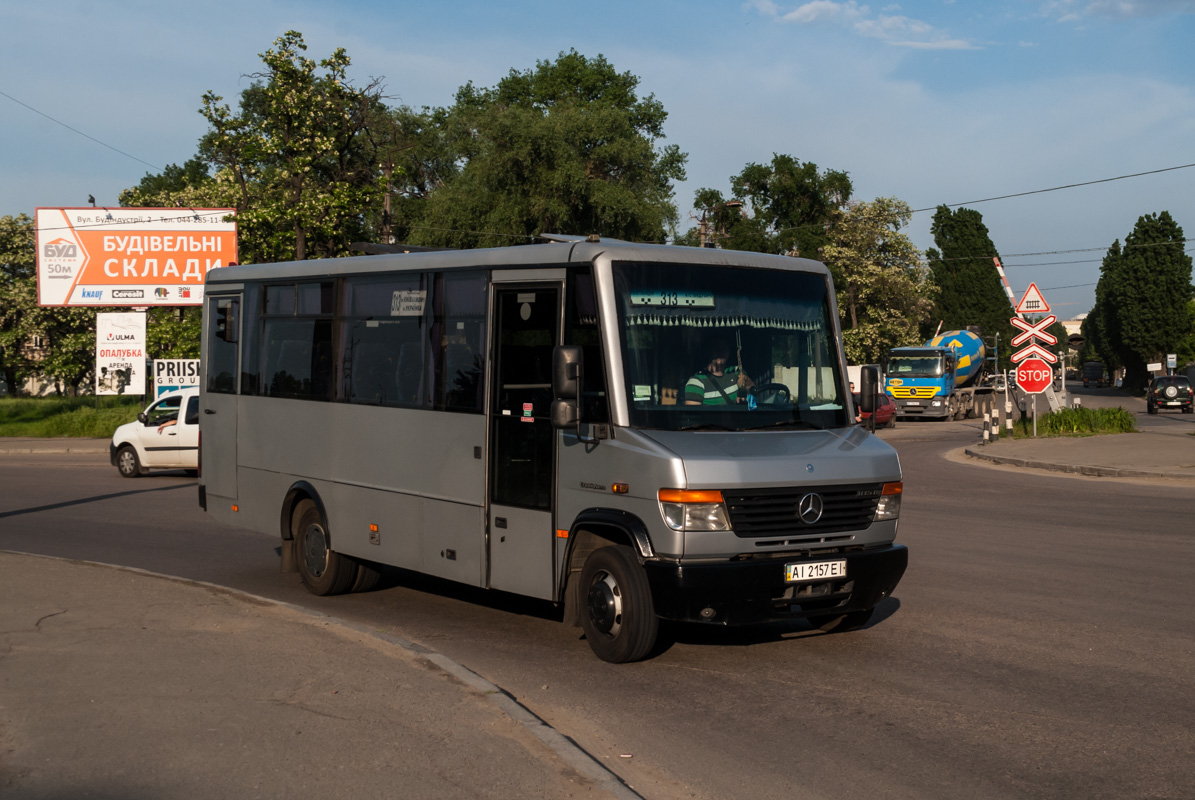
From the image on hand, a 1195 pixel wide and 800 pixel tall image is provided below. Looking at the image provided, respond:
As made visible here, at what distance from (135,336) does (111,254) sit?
8226mm

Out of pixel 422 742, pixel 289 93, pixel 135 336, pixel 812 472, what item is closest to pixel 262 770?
pixel 422 742

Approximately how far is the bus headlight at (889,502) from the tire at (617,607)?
1628 millimetres

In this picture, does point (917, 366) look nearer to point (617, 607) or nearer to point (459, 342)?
point (459, 342)

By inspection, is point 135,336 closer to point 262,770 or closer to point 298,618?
point 298,618

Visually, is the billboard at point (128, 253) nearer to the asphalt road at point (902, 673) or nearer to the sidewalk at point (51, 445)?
the sidewalk at point (51, 445)

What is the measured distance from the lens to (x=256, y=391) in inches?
435

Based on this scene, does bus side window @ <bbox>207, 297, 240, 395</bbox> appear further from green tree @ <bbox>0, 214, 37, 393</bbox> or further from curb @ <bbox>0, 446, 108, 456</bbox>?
green tree @ <bbox>0, 214, 37, 393</bbox>

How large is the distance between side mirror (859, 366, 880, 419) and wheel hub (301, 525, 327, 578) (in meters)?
4.66

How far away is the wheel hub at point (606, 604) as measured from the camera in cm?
726

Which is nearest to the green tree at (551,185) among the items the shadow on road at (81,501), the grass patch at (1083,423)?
the grass patch at (1083,423)

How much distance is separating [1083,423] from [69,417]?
30.8m

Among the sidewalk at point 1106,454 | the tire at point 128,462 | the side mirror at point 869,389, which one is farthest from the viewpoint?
the tire at point 128,462

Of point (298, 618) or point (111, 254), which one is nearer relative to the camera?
point (298, 618)

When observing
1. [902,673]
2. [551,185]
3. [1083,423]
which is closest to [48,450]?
[551,185]
